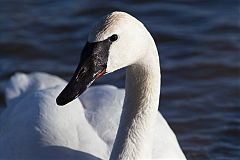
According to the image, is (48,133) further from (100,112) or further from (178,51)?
(178,51)

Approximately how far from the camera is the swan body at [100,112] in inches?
156

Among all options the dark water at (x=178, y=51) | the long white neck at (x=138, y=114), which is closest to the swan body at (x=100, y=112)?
the long white neck at (x=138, y=114)

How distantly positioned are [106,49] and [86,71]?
0.17m

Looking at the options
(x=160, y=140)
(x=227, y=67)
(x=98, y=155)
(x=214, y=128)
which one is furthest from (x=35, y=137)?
(x=227, y=67)

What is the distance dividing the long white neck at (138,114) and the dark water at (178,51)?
1.82 m

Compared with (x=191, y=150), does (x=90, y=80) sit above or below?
above

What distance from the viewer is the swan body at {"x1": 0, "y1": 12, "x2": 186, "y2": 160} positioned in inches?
156

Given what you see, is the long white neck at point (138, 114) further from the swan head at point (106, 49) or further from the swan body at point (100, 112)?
the swan head at point (106, 49)

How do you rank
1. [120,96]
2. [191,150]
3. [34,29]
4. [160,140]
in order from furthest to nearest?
1. [34,29]
2. [191,150]
3. [120,96]
4. [160,140]

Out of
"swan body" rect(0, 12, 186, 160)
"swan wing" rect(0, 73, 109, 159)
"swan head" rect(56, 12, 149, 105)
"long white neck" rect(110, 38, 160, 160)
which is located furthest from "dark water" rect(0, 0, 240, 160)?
"swan head" rect(56, 12, 149, 105)

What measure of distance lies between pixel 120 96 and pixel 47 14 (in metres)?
3.49

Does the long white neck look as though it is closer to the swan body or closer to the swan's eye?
the swan body

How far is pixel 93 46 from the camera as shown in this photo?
393cm

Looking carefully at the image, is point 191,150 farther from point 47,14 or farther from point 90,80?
point 47,14
